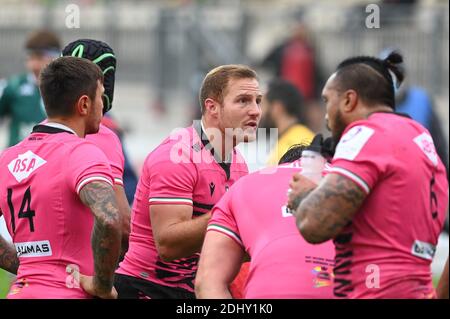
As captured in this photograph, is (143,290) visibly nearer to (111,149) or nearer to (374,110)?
(111,149)

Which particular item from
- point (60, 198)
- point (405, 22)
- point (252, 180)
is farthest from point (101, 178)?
point (405, 22)

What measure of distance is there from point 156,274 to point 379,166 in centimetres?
237

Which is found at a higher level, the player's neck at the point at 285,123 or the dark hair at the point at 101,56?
the dark hair at the point at 101,56

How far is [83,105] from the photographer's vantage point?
5.98m

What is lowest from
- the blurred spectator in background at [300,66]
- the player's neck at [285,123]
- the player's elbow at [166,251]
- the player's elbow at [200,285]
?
the blurred spectator in background at [300,66]

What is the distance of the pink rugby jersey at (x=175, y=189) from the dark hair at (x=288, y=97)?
426cm

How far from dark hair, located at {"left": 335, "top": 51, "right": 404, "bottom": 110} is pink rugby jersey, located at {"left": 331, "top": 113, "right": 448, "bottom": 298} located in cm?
11

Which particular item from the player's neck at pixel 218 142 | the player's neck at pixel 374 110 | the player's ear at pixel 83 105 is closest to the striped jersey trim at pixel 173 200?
the player's neck at pixel 218 142

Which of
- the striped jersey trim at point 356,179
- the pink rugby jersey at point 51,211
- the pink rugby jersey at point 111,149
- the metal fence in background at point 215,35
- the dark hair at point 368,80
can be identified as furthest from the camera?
the metal fence in background at point 215,35

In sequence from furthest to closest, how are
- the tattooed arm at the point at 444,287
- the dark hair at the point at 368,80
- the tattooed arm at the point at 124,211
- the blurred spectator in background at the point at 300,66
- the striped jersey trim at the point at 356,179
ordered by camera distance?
the blurred spectator in background at the point at 300,66 → the tattooed arm at the point at 124,211 → the tattooed arm at the point at 444,287 → the dark hair at the point at 368,80 → the striped jersey trim at the point at 356,179

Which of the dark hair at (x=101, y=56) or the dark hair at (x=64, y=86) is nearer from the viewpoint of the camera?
the dark hair at (x=64, y=86)

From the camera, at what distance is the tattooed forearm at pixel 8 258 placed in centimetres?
628

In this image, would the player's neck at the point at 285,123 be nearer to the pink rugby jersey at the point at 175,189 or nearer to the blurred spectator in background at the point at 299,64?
the pink rugby jersey at the point at 175,189

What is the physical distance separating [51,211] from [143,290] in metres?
1.37
